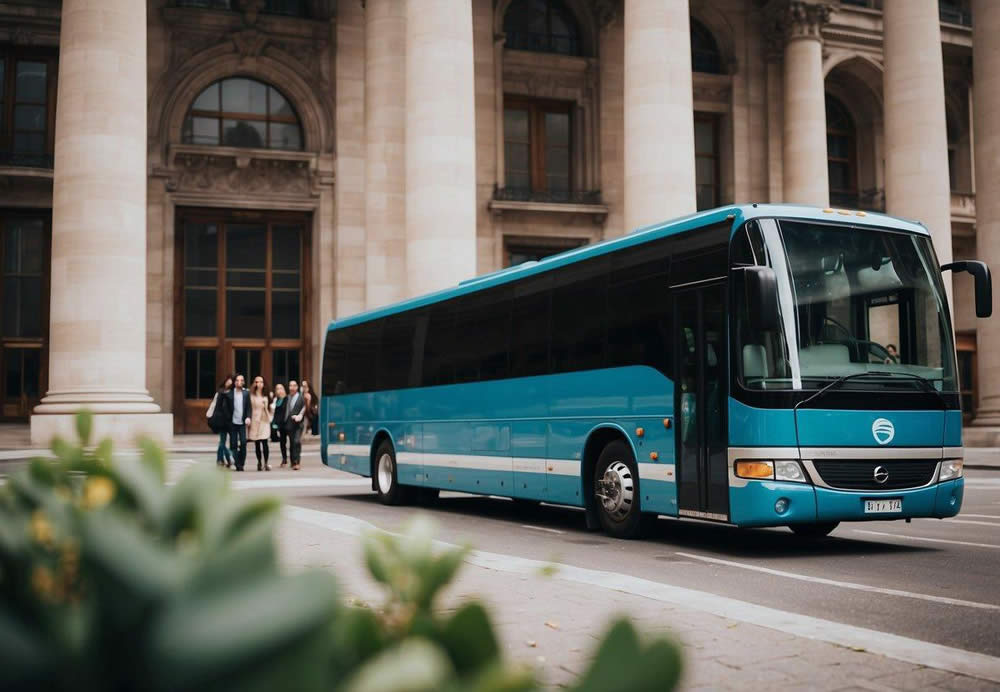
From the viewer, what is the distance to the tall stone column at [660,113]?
27.1 m

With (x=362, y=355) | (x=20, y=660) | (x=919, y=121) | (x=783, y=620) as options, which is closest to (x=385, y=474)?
(x=362, y=355)

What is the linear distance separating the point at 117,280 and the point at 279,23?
498 inches

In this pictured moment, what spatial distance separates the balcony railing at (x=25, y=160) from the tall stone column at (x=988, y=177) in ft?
83.7

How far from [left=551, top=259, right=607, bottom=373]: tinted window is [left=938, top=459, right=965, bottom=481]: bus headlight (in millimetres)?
3624

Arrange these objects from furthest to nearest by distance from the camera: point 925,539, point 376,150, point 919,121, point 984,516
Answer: point 919,121 → point 376,150 → point 984,516 → point 925,539

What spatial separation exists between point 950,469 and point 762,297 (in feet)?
9.30

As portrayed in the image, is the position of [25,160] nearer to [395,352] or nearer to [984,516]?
[395,352]

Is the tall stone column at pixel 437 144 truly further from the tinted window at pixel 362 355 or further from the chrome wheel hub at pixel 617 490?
the chrome wheel hub at pixel 617 490

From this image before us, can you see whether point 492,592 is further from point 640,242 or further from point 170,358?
point 170,358

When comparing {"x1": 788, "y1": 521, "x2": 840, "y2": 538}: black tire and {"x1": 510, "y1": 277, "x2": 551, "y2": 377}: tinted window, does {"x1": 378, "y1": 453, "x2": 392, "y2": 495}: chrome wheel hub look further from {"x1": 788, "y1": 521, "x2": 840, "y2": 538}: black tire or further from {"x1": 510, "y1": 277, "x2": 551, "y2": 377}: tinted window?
{"x1": 788, "y1": 521, "x2": 840, "y2": 538}: black tire

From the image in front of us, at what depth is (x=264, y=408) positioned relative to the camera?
942 inches

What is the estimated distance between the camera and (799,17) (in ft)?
122

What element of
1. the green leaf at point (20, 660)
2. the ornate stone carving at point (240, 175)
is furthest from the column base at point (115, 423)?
the green leaf at point (20, 660)

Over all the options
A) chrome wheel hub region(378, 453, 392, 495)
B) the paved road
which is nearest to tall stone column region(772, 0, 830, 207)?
chrome wheel hub region(378, 453, 392, 495)
